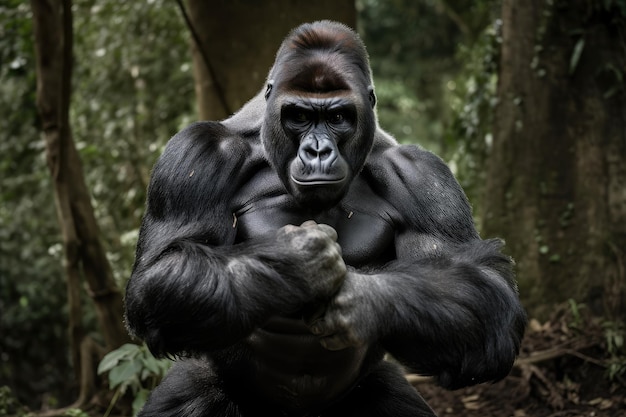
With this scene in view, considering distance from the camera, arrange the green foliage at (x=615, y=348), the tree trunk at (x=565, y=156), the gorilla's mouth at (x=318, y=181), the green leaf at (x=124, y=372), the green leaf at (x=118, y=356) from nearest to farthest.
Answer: the gorilla's mouth at (x=318, y=181) → the green leaf at (x=124, y=372) → the green leaf at (x=118, y=356) → the green foliage at (x=615, y=348) → the tree trunk at (x=565, y=156)

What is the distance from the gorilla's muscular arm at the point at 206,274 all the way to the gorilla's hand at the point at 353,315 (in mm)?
60

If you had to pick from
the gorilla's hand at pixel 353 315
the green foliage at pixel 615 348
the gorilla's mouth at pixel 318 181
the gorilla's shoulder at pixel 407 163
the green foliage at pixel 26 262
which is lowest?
the green foliage at pixel 26 262

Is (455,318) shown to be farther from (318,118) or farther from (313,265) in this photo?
(318,118)

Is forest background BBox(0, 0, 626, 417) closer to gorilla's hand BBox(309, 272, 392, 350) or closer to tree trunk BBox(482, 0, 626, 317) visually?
tree trunk BBox(482, 0, 626, 317)

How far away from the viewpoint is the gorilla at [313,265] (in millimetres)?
2926

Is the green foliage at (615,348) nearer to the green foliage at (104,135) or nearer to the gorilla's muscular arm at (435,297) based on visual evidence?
the gorilla's muscular arm at (435,297)

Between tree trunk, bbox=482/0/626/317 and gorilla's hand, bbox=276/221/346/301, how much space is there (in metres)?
2.76

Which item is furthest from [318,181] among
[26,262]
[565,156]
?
[26,262]

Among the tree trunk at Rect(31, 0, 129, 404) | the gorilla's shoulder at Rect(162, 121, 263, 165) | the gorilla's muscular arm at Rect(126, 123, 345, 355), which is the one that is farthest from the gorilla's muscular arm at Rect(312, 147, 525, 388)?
the tree trunk at Rect(31, 0, 129, 404)

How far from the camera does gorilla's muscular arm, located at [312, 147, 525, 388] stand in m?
2.96

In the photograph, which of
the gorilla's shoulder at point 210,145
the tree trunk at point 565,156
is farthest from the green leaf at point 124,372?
the tree trunk at point 565,156

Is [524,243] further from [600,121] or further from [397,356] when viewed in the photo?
[397,356]

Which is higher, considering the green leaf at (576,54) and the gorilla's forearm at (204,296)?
the green leaf at (576,54)

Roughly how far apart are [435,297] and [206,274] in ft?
2.69
